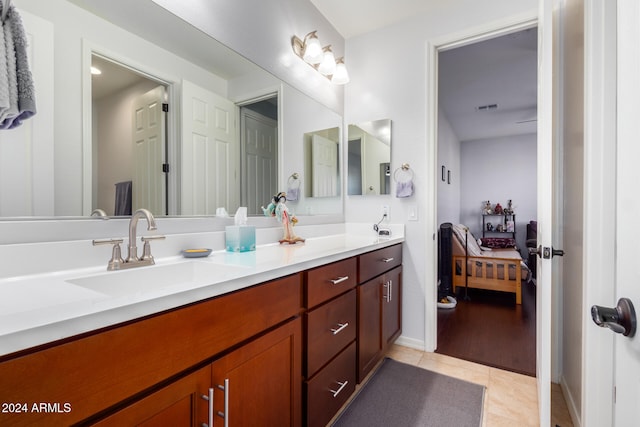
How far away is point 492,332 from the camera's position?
2.55 meters

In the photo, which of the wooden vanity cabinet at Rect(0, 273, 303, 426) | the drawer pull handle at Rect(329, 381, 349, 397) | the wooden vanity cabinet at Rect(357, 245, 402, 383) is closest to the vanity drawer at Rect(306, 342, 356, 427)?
the drawer pull handle at Rect(329, 381, 349, 397)

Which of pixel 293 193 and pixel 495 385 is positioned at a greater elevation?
pixel 293 193

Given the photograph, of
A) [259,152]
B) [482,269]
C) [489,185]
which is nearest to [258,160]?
[259,152]

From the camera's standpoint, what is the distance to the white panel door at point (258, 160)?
1706 millimetres

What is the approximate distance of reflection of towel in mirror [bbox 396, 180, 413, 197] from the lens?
2.24 m

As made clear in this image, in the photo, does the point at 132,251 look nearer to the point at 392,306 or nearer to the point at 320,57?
the point at 392,306

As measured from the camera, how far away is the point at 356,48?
2562 millimetres

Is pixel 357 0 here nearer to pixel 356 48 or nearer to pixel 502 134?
pixel 356 48

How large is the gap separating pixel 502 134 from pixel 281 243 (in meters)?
5.96

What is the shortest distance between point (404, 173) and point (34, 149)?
82.5 inches

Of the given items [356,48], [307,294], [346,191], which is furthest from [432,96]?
[307,294]

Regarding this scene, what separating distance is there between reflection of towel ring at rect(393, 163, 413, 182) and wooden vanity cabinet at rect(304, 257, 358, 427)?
40.7 inches

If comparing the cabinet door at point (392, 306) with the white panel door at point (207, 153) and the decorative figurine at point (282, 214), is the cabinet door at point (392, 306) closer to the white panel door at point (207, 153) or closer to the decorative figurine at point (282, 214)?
the decorative figurine at point (282, 214)

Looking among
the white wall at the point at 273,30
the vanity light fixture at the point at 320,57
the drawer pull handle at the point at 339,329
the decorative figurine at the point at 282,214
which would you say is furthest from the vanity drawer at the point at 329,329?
the vanity light fixture at the point at 320,57
